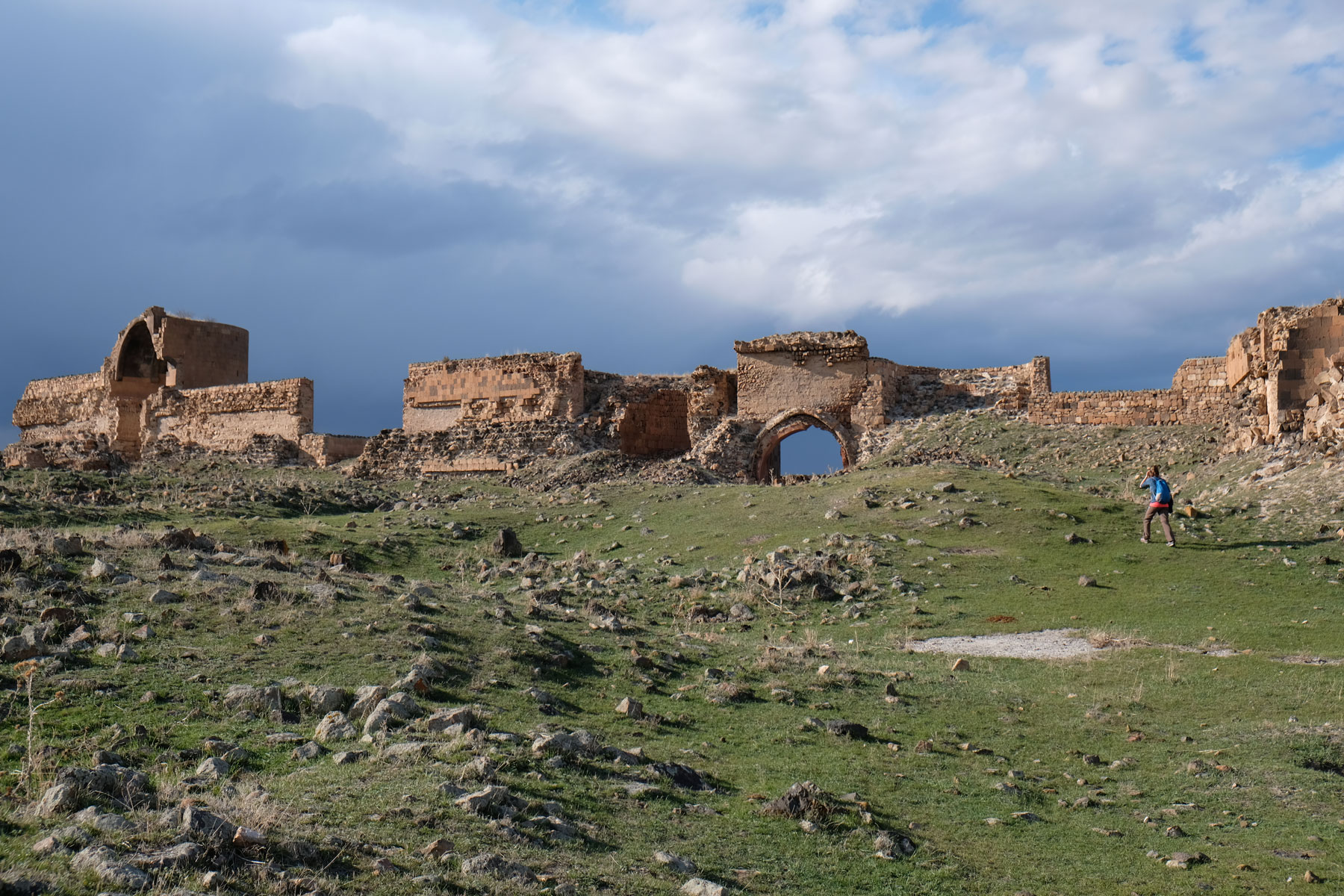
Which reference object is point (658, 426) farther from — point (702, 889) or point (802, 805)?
point (702, 889)

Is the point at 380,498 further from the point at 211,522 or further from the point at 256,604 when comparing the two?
the point at 256,604

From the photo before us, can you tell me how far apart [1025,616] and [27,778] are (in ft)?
32.2

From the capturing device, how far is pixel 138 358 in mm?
33719

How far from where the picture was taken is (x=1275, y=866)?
556 centimetres

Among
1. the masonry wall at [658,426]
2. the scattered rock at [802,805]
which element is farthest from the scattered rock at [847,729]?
the masonry wall at [658,426]

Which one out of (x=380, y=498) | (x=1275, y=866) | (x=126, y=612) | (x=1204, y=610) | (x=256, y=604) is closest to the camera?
(x=1275, y=866)

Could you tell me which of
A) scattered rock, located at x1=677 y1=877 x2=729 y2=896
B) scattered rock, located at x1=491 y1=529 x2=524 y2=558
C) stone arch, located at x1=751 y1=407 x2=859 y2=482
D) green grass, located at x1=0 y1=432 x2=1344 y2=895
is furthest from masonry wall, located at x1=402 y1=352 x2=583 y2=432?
scattered rock, located at x1=677 y1=877 x2=729 y2=896

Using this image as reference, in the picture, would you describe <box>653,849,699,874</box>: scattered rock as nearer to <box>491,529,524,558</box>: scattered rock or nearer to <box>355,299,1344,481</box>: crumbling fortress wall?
<box>491,529,524,558</box>: scattered rock

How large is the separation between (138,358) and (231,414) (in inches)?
214

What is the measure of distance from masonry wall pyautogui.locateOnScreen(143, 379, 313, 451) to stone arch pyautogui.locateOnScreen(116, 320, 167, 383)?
1.85 meters

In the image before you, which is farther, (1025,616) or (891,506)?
(891,506)

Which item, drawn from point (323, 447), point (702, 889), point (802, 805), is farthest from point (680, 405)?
point (702, 889)

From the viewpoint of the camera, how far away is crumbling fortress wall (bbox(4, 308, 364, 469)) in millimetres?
29688

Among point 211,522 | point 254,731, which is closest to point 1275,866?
point 254,731
